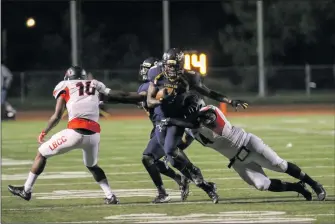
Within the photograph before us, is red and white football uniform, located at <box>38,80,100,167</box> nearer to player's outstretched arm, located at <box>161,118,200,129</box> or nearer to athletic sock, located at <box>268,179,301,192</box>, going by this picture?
player's outstretched arm, located at <box>161,118,200,129</box>

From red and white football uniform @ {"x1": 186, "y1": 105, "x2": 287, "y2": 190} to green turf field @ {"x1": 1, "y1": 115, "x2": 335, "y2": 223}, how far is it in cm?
34

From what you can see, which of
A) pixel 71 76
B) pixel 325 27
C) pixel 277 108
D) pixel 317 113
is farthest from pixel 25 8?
pixel 71 76

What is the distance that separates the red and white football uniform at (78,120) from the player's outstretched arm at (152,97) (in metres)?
0.62

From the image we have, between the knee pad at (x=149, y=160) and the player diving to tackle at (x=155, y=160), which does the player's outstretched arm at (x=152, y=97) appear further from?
the knee pad at (x=149, y=160)

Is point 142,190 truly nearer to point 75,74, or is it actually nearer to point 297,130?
point 75,74

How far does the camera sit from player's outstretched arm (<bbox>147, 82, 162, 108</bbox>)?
1203 cm

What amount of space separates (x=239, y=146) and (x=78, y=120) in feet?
5.98

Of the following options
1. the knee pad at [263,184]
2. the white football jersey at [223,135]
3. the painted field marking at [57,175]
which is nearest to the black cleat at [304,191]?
the knee pad at [263,184]

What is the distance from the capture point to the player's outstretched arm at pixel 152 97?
39.5ft

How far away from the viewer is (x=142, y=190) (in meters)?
13.9

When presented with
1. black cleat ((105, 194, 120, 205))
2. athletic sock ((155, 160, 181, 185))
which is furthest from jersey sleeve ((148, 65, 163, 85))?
black cleat ((105, 194, 120, 205))

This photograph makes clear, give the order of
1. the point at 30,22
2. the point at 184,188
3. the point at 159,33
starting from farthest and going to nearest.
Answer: the point at 159,33
the point at 30,22
the point at 184,188

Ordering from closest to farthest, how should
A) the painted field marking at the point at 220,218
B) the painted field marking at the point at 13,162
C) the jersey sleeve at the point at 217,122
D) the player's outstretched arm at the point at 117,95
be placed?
the painted field marking at the point at 220,218 → the jersey sleeve at the point at 217,122 → the player's outstretched arm at the point at 117,95 → the painted field marking at the point at 13,162

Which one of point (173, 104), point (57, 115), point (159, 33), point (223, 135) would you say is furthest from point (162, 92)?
point (159, 33)
